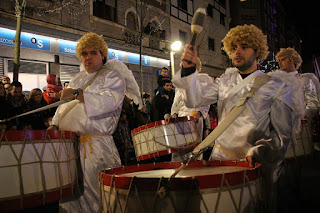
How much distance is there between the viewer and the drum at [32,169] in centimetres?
213

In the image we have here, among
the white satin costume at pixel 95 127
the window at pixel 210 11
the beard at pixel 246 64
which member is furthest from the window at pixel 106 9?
the beard at pixel 246 64

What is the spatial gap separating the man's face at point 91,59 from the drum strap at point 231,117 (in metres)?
1.87

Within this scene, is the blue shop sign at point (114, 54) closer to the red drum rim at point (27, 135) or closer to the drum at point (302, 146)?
the drum at point (302, 146)

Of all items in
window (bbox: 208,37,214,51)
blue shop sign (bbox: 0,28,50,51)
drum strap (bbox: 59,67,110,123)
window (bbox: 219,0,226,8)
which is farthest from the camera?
window (bbox: 219,0,226,8)

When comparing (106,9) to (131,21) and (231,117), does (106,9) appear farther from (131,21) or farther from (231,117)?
(231,117)

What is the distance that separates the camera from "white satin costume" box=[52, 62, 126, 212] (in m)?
3.06

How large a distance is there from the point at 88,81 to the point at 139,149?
1367mm

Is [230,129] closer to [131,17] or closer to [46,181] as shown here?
[46,181]

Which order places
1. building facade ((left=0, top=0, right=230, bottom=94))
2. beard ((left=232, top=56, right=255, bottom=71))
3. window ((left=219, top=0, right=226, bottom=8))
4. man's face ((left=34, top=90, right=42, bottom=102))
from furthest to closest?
window ((left=219, top=0, right=226, bottom=8)), building facade ((left=0, top=0, right=230, bottom=94)), man's face ((left=34, top=90, right=42, bottom=102)), beard ((left=232, top=56, right=255, bottom=71))

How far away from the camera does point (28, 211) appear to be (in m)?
4.21

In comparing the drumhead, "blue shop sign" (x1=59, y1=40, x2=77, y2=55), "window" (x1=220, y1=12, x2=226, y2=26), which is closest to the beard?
the drumhead

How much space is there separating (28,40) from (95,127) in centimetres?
1071

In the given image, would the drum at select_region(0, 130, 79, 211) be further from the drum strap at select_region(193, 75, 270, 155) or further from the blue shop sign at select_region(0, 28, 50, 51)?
the blue shop sign at select_region(0, 28, 50, 51)

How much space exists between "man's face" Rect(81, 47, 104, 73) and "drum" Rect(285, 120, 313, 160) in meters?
2.77
